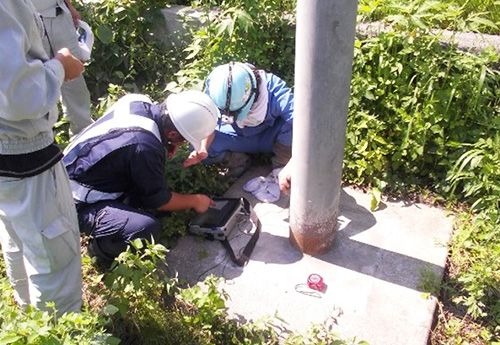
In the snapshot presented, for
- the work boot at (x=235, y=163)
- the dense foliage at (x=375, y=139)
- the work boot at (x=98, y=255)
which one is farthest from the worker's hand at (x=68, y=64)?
the work boot at (x=235, y=163)

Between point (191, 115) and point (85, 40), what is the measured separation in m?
1.11

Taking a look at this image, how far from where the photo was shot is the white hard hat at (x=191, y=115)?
294cm

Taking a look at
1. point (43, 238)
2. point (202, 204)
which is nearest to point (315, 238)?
point (202, 204)

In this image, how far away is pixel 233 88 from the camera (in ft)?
10.8

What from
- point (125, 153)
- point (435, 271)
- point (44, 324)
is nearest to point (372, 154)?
point (435, 271)

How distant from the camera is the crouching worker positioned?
285 centimetres

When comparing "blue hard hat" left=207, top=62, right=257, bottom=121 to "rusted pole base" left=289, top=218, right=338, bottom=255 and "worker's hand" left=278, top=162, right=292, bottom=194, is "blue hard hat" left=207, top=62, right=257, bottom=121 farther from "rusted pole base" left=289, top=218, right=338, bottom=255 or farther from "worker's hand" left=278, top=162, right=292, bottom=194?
"rusted pole base" left=289, top=218, right=338, bottom=255

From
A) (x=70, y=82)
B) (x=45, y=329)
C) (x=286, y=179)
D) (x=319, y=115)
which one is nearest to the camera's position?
(x=45, y=329)

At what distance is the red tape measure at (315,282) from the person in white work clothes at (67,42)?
84.2 inches

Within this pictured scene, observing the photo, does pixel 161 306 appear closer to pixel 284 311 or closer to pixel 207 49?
pixel 284 311

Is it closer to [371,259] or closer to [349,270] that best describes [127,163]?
[349,270]

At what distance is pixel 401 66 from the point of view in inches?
136

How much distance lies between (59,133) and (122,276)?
1.85 meters

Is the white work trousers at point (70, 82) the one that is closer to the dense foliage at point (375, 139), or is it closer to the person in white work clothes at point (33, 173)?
the dense foliage at point (375, 139)
